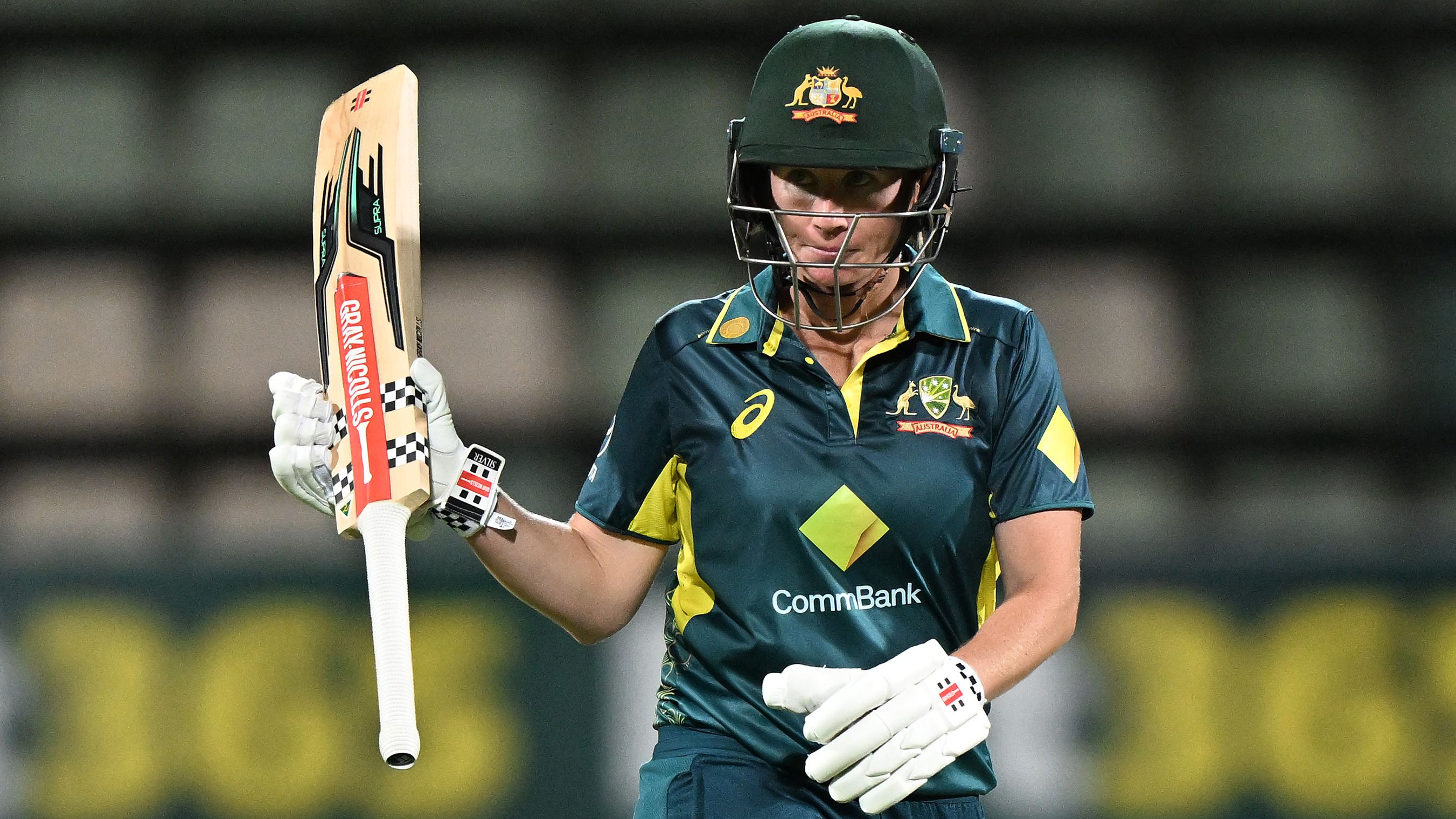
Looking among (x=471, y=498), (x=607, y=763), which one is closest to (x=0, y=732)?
(x=607, y=763)

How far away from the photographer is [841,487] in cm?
221

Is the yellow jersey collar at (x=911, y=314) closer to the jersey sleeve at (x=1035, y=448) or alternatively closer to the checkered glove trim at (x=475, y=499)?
the jersey sleeve at (x=1035, y=448)

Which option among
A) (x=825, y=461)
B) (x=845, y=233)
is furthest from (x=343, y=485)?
(x=845, y=233)

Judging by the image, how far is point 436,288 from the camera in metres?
5.48

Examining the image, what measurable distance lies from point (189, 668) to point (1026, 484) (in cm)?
265

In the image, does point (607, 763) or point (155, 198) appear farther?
point (155, 198)

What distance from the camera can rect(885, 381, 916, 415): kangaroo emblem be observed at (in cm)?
226

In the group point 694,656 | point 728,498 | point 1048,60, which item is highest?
point 1048,60

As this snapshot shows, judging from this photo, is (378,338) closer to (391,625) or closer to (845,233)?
(391,625)

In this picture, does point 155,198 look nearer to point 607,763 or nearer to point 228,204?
point 228,204

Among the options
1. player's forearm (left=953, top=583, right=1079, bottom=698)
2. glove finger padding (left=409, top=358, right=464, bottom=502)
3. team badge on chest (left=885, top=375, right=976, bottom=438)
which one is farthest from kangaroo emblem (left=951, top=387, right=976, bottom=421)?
glove finger padding (left=409, top=358, right=464, bottom=502)

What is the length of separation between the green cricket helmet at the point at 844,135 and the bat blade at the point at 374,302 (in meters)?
0.45

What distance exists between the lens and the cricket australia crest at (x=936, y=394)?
2260mm

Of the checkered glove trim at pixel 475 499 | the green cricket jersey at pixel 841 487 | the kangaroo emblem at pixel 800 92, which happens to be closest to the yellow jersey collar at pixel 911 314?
the green cricket jersey at pixel 841 487
